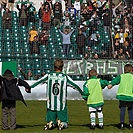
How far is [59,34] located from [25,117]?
9312 mm

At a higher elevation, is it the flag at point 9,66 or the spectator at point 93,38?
the spectator at point 93,38

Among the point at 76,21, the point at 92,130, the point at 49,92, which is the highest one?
the point at 76,21

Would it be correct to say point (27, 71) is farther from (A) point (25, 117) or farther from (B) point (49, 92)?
(B) point (49, 92)

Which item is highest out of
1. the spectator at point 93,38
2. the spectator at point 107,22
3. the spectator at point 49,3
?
the spectator at point 49,3

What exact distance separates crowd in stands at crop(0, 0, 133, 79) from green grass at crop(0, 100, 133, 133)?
4271 mm

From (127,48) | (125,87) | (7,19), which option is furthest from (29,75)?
(125,87)

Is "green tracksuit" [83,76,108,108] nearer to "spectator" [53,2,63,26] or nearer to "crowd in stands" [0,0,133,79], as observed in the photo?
"crowd in stands" [0,0,133,79]

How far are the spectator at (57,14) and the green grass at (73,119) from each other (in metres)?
5.57

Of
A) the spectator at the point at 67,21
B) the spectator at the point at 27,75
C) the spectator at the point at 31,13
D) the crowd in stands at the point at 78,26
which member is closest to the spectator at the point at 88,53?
the crowd in stands at the point at 78,26

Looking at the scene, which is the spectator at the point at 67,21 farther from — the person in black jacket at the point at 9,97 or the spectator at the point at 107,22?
the person in black jacket at the point at 9,97

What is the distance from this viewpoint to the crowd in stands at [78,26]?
76.2ft

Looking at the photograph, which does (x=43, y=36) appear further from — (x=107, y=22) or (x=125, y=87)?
(x=125, y=87)

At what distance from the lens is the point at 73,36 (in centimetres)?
2373

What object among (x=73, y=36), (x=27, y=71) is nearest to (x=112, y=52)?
(x=73, y=36)
